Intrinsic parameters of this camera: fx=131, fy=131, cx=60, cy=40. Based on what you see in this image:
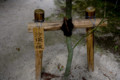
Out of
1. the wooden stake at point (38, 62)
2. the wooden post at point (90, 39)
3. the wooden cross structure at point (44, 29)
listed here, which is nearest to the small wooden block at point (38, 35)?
the wooden cross structure at point (44, 29)

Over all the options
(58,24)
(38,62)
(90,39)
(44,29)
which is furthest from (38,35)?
(90,39)

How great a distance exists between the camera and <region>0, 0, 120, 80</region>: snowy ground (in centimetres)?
238

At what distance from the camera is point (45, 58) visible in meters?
2.76

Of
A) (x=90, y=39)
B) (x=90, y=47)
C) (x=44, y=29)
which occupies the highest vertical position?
(x=44, y=29)

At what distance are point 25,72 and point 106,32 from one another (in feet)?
7.89

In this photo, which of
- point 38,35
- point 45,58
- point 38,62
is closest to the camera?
point 38,35

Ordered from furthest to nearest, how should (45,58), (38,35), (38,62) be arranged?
1. (45,58)
2. (38,62)
3. (38,35)

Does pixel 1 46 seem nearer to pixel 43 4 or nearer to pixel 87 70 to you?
pixel 87 70

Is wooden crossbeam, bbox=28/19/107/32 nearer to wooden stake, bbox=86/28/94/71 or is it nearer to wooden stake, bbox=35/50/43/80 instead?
wooden stake, bbox=86/28/94/71

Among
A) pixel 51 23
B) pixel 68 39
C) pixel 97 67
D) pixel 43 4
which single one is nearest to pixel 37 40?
pixel 51 23

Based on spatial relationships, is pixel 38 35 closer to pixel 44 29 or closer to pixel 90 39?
pixel 44 29

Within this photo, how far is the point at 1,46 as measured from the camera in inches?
121

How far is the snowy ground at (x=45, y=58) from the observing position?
2.38 metres

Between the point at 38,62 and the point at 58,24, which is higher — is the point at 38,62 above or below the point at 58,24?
below
